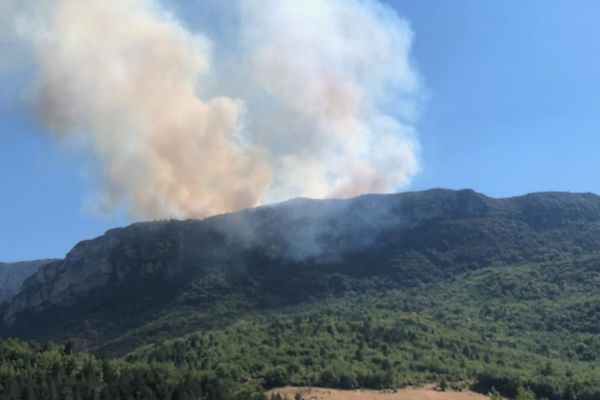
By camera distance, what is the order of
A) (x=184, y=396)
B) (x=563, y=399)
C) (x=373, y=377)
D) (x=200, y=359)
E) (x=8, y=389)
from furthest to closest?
(x=200, y=359) < (x=373, y=377) < (x=563, y=399) < (x=184, y=396) < (x=8, y=389)

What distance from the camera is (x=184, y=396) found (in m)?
132

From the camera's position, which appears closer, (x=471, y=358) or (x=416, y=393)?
(x=416, y=393)

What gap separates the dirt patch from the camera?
163375mm

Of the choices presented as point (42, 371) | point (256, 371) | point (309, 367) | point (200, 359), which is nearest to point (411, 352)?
point (309, 367)

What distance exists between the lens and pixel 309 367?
18400cm

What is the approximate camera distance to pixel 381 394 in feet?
551

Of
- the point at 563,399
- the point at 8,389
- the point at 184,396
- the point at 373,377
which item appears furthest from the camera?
the point at 373,377

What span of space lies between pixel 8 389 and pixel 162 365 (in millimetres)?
50480

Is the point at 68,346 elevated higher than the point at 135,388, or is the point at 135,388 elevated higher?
the point at 68,346

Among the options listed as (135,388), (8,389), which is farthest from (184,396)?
(8,389)

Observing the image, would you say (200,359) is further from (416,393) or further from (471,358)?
(471,358)

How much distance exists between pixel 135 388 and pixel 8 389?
21.3 m

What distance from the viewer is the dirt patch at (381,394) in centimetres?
16338

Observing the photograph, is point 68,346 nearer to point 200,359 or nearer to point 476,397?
point 200,359
